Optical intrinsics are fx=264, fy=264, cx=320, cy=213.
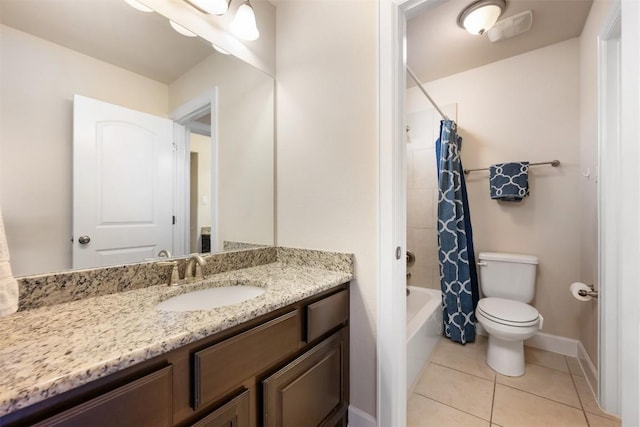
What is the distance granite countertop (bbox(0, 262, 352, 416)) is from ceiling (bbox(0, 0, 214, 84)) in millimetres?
907

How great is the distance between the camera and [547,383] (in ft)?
5.51

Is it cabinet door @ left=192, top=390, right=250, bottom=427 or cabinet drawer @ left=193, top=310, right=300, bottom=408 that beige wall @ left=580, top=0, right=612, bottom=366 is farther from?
cabinet door @ left=192, top=390, right=250, bottom=427

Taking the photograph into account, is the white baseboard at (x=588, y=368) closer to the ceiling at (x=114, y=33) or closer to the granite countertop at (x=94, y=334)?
the granite countertop at (x=94, y=334)

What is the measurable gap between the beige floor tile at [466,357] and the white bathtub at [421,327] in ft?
0.21

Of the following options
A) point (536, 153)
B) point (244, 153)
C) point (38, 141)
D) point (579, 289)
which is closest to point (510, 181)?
point (536, 153)

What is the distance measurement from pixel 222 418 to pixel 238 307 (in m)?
0.29

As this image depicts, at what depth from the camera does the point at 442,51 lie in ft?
6.87

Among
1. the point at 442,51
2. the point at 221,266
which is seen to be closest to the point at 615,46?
the point at 442,51

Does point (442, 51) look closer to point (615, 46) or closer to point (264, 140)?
point (615, 46)

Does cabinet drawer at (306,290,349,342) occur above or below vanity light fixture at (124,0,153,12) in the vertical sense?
below

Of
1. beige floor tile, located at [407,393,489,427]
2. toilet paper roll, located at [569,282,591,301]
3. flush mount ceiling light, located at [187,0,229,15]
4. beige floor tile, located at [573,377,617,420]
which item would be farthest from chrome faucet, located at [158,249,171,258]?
beige floor tile, located at [573,377,617,420]

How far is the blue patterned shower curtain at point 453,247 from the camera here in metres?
2.12

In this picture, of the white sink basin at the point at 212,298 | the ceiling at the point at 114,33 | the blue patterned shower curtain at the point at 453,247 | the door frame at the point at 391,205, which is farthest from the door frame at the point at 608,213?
the ceiling at the point at 114,33

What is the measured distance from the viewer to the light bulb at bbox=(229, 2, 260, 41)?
1.33 meters
